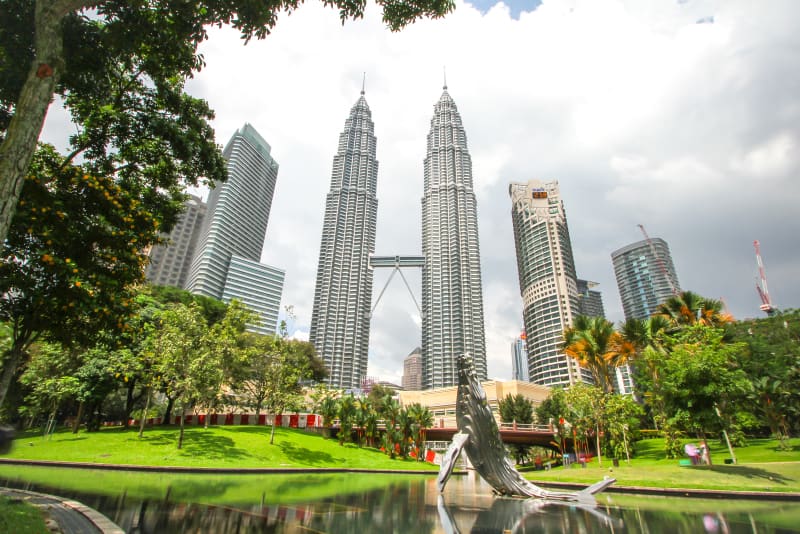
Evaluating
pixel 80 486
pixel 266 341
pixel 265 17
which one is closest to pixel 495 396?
pixel 266 341

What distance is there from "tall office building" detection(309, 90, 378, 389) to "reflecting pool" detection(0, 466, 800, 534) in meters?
119

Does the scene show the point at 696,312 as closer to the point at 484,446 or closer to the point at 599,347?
the point at 599,347

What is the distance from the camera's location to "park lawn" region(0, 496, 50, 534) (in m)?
6.19

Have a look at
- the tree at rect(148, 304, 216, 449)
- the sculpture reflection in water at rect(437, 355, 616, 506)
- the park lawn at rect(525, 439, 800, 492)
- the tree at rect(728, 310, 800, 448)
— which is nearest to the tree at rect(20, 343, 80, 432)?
the tree at rect(148, 304, 216, 449)

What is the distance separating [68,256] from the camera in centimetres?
1062

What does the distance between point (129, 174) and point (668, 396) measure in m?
31.5

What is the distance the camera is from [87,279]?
10219 mm

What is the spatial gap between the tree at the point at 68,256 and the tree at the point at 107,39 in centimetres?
192

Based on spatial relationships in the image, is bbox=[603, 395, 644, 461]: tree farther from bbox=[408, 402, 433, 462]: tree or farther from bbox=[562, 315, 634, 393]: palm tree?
bbox=[408, 402, 433, 462]: tree

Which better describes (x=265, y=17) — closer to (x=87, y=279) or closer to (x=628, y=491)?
(x=87, y=279)

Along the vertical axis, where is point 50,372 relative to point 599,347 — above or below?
below

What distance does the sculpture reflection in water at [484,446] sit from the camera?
15680 millimetres

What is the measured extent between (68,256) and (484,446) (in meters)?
15.9

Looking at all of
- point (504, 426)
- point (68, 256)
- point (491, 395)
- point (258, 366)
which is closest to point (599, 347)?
point (504, 426)
